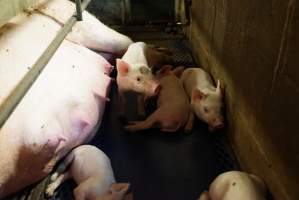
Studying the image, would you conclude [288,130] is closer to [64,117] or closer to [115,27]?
[64,117]

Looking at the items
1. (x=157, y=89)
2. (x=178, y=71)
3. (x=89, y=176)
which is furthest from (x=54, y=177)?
(x=178, y=71)

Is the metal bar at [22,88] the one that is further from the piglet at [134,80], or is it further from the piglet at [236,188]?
the piglet at [236,188]

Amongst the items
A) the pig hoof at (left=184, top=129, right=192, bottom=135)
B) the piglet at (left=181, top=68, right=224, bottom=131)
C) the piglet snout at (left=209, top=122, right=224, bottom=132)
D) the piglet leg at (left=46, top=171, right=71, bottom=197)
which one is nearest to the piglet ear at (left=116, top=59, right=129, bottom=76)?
the piglet at (left=181, top=68, right=224, bottom=131)

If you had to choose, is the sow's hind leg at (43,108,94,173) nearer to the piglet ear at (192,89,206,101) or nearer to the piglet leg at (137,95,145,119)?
the piglet leg at (137,95,145,119)

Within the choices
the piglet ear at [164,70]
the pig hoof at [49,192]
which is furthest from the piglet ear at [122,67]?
the pig hoof at [49,192]

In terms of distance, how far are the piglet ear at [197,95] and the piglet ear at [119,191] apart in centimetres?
87

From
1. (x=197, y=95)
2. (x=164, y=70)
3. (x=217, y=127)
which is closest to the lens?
(x=217, y=127)

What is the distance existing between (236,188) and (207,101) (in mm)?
751

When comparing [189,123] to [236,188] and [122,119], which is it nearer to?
[122,119]

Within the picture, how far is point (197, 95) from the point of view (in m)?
2.22

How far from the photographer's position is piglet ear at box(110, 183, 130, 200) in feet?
4.87

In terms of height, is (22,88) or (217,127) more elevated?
(22,88)

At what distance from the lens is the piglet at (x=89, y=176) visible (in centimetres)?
154

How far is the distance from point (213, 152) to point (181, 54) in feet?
4.52
